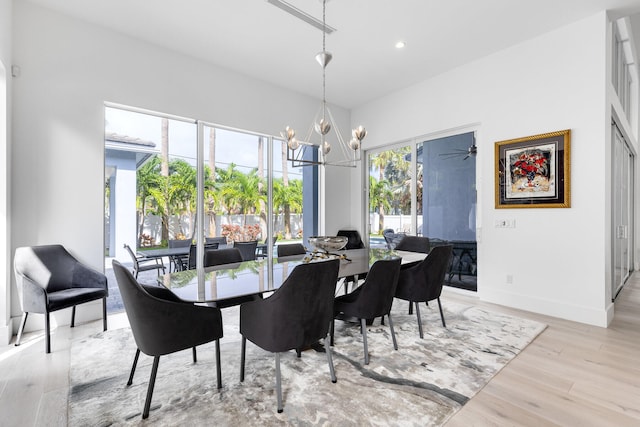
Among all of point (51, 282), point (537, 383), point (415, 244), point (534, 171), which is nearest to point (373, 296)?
point (537, 383)

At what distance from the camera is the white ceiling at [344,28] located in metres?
2.92

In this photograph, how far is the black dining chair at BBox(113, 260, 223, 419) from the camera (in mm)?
1598

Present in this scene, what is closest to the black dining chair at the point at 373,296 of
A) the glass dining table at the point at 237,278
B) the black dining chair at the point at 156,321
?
the glass dining table at the point at 237,278

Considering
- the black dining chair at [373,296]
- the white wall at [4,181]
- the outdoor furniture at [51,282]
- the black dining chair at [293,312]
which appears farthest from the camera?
the white wall at [4,181]

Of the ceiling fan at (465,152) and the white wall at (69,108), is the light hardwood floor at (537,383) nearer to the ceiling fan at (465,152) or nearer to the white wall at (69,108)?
the white wall at (69,108)

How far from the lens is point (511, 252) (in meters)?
3.71

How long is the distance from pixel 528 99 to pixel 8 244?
5603mm

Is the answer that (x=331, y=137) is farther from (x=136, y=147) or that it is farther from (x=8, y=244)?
(x=8, y=244)

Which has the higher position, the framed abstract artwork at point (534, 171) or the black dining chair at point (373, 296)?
the framed abstract artwork at point (534, 171)

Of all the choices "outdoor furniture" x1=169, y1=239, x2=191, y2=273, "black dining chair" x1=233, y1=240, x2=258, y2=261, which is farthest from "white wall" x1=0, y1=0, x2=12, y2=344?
"black dining chair" x1=233, y1=240, x2=258, y2=261

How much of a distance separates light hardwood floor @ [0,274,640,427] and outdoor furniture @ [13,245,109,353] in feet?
0.96

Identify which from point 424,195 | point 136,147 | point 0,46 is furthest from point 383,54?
point 0,46

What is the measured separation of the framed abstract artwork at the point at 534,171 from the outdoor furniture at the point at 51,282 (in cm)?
462

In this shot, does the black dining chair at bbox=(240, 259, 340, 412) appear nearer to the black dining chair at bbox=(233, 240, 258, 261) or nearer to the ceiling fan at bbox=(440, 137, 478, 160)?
the black dining chair at bbox=(233, 240, 258, 261)
